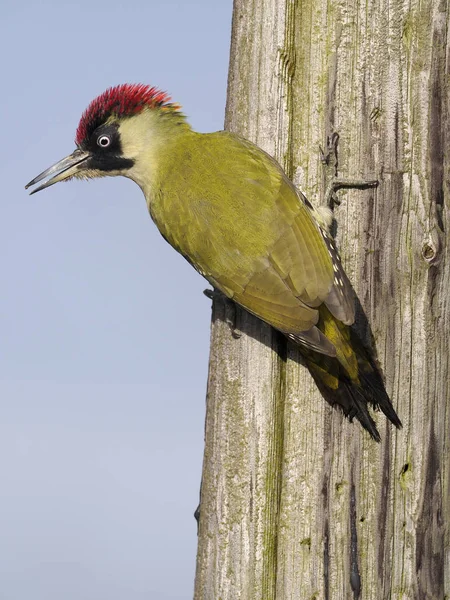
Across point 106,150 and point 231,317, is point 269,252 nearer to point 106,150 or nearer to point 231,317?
point 231,317

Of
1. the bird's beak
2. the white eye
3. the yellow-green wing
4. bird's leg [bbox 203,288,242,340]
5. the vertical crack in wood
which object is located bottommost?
the vertical crack in wood

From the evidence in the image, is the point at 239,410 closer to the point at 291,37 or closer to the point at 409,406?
the point at 409,406

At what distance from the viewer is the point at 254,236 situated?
308 cm

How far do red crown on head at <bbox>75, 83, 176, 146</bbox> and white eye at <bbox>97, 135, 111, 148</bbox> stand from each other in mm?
58

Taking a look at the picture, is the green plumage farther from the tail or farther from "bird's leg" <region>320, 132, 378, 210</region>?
"bird's leg" <region>320, 132, 378, 210</region>

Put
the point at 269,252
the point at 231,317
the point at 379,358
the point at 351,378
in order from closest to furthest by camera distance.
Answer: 1. the point at 351,378
2. the point at 379,358
3. the point at 269,252
4. the point at 231,317

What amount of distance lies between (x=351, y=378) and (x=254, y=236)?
715mm

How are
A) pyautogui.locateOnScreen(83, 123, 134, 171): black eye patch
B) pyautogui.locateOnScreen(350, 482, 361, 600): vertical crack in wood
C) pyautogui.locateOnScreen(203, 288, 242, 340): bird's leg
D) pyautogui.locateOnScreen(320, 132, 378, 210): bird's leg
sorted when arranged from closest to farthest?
pyautogui.locateOnScreen(350, 482, 361, 600): vertical crack in wood
pyautogui.locateOnScreen(320, 132, 378, 210): bird's leg
pyautogui.locateOnScreen(203, 288, 242, 340): bird's leg
pyautogui.locateOnScreen(83, 123, 134, 171): black eye patch

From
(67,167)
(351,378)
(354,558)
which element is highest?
(67,167)

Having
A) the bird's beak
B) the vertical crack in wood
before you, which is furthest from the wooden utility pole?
the bird's beak

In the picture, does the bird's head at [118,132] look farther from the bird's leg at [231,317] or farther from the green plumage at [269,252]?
the bird's leg at [231,317]

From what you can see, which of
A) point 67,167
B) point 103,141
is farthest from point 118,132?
point 67,167

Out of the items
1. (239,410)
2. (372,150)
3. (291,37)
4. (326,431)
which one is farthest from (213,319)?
(291,37)

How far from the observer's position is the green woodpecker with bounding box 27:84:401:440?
2807 mm
